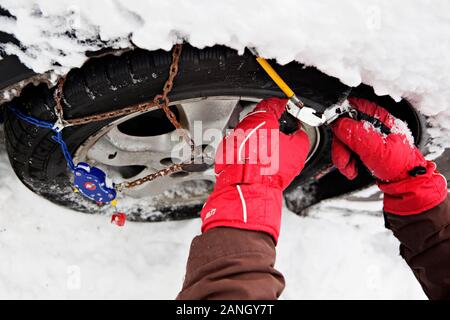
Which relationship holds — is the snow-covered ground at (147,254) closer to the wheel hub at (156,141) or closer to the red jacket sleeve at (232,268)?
the wheel hub at (156,141)

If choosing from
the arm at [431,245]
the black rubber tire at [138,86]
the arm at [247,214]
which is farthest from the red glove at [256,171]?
the arm at [431,245]

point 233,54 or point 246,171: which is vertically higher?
point 233,54

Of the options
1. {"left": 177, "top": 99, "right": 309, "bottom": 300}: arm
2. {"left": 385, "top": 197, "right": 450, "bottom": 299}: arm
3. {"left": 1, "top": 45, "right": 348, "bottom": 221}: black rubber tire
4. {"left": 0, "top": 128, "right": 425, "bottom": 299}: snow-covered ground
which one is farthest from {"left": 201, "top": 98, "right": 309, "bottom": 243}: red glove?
{"left": 0, "top": 128, "right": 425, "bottom": 299}: snow-covered ground

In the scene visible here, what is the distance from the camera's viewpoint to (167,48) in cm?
121

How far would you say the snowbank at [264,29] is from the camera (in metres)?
1.15

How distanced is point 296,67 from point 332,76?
0.35 feet

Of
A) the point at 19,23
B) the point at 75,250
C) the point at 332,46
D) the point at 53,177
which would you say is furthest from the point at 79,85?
the point at 75,250

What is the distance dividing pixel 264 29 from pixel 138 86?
0.40 m

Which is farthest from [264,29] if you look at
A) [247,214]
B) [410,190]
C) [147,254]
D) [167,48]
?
[147,254]

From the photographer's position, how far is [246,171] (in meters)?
1.39

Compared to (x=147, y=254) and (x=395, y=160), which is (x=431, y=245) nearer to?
(x=395, y=160)

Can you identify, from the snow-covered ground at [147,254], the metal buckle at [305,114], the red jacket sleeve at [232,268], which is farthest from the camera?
the snow-covered ground at [147,254]

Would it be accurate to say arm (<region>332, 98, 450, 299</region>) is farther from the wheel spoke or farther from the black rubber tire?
the wheel spoke

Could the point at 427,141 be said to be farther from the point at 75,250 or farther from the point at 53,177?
the point at 75,250
